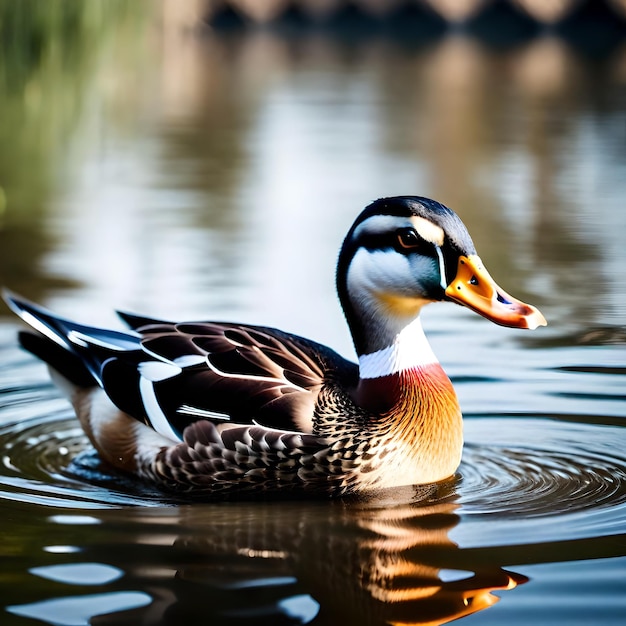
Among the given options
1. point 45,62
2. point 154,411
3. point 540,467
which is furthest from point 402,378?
point 45,62

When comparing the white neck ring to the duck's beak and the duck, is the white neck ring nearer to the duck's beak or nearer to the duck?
the duck

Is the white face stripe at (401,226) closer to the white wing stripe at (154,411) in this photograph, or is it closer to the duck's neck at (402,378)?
the duck's neck at (402,378)

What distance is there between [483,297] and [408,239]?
0.35m

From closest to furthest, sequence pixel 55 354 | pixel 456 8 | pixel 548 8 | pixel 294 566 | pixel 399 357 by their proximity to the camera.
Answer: pixel 294 566 → pixel 399 357 → pixel 55 354 → pixel 548 8 → pixel 456 8

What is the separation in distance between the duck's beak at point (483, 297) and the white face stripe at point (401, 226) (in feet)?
0.42

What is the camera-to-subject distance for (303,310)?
8.12m

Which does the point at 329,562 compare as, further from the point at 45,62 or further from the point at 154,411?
the point at 45,62

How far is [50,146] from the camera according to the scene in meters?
14.0

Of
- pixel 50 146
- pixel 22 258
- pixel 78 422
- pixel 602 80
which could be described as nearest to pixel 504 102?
pixel 602 80

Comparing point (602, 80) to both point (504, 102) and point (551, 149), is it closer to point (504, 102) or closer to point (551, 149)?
point (504, 102)

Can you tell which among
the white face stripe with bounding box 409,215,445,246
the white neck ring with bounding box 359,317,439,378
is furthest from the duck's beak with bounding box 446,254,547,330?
the white neck ring with bounding box 359,317,439,378

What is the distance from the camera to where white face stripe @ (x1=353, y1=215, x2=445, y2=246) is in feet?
17.0

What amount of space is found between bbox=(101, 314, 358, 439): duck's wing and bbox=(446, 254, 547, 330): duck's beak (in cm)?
62

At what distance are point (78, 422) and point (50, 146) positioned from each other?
8.09 m
